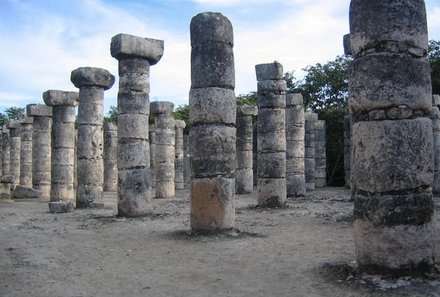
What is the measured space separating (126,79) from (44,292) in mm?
8824

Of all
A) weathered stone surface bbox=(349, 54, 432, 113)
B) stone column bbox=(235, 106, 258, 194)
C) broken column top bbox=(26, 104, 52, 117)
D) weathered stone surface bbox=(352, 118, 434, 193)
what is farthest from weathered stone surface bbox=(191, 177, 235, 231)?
broken column top bbox=(26, 104, 52, 117)

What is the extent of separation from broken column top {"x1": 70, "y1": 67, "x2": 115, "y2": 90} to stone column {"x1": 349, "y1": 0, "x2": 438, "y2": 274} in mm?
11405

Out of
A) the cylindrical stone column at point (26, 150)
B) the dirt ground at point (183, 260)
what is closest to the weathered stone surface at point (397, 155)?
the dirt ground at point (183, 260)

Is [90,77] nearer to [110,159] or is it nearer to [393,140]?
[110,159]

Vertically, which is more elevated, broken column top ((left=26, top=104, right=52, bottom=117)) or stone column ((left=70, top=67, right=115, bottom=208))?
broken column top ((left=26, top=104, right=52, bottom=117))

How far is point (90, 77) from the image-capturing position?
16344 mm

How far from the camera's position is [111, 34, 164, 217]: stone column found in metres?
13.8

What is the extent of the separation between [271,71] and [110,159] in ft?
46.2

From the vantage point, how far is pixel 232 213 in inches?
422

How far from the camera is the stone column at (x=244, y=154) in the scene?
77.1 feet

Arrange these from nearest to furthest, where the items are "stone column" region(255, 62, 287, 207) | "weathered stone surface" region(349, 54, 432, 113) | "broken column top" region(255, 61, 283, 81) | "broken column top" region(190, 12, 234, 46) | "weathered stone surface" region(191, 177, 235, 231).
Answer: "weathered stone surface" region(349, 54, 432, 113), "weathered stone surface" region(191, 177, 235, 231), "broken column top" region(190, 12, 234, 46), "stone column" region(255, 62, 287, 207), "broken column top" region(255, 61, 283, 81)

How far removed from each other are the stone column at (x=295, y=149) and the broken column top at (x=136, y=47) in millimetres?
8200

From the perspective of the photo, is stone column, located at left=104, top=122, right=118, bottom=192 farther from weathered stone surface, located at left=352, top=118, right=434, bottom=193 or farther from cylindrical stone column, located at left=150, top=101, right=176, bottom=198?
weathered stone surface, located at left=352, top=118, right=434, bottom=193

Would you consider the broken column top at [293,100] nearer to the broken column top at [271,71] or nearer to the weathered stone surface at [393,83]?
the broken column top at [271,71]
